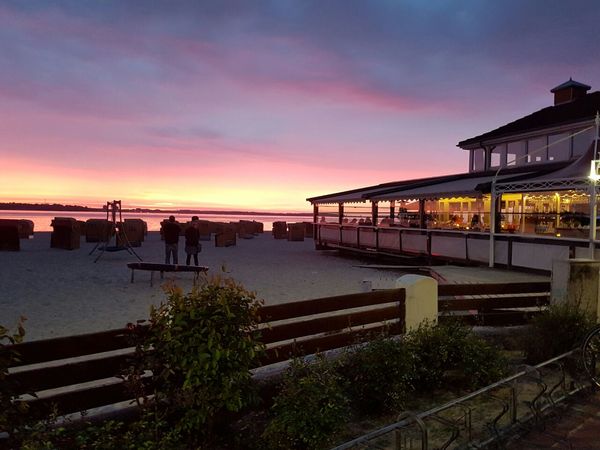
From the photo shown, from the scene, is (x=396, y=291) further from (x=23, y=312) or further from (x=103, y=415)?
(x=23, y=312)

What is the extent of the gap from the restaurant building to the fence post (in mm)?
6747

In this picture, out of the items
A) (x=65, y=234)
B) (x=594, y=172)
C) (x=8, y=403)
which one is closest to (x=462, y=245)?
(x=594, y=172)

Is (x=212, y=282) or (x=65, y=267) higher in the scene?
(x=212, y=282)

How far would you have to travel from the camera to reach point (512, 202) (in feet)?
80.0

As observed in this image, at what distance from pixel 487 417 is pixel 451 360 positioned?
38.0 inches

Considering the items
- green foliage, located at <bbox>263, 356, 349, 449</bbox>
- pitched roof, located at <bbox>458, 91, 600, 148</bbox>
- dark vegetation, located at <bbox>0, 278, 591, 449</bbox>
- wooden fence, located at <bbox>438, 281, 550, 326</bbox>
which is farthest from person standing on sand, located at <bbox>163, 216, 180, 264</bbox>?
pitched roof, located at <bbox>458, 91, 600, 148</bbox>

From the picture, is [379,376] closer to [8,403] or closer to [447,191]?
[8,403]

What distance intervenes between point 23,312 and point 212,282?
8789mm

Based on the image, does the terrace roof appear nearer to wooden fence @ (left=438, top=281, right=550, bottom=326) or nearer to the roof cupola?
the roof cupola

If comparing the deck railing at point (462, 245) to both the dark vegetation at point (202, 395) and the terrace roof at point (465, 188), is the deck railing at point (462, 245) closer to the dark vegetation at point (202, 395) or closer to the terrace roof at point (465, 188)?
the terrace roof at point (465, 188)

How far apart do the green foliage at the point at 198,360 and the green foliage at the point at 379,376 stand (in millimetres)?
1550

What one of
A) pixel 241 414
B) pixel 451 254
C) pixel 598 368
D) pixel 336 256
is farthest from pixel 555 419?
pixel 336 256

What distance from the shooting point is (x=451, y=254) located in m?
16.6

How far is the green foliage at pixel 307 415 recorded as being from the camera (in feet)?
12.7
